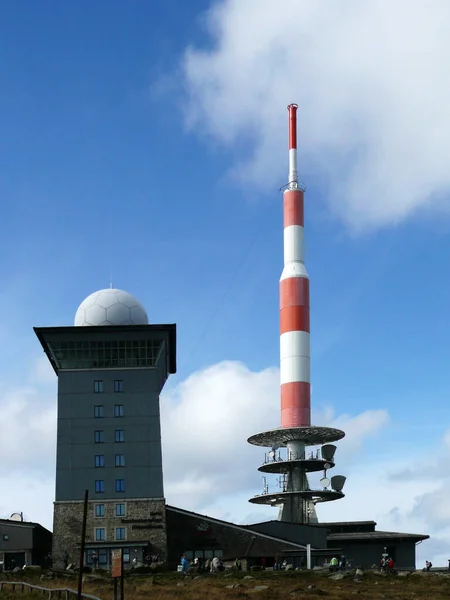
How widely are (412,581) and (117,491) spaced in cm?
3698

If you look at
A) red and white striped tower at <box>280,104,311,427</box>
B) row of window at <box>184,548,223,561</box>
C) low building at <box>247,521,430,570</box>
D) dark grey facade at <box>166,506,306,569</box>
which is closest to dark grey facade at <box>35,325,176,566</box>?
dark grey facade at <box>166,506,306,569</box>

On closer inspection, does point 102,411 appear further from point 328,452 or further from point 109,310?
point 328,452

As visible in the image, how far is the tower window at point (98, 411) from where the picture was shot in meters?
92.5

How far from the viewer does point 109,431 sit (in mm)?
92125

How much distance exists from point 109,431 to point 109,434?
277 mm

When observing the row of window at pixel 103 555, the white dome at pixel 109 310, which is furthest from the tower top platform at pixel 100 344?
the row of window at pixel 103 555

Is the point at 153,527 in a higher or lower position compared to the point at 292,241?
lower

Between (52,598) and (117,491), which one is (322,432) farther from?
(52,598)

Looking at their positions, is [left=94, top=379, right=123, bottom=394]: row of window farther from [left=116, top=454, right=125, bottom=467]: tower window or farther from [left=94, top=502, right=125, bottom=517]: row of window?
[left=94, top=502, right=125, bottom=517]: row of window

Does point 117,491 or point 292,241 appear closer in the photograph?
point 117,491

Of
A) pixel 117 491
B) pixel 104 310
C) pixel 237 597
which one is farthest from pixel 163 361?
pixel 237 597

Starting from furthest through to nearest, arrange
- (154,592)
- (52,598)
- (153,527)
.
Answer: (153,527) → (154,592) → (52,598)

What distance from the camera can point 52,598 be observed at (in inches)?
1909

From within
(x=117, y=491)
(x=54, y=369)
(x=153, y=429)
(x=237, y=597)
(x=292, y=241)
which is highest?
(x=292, y=241)
